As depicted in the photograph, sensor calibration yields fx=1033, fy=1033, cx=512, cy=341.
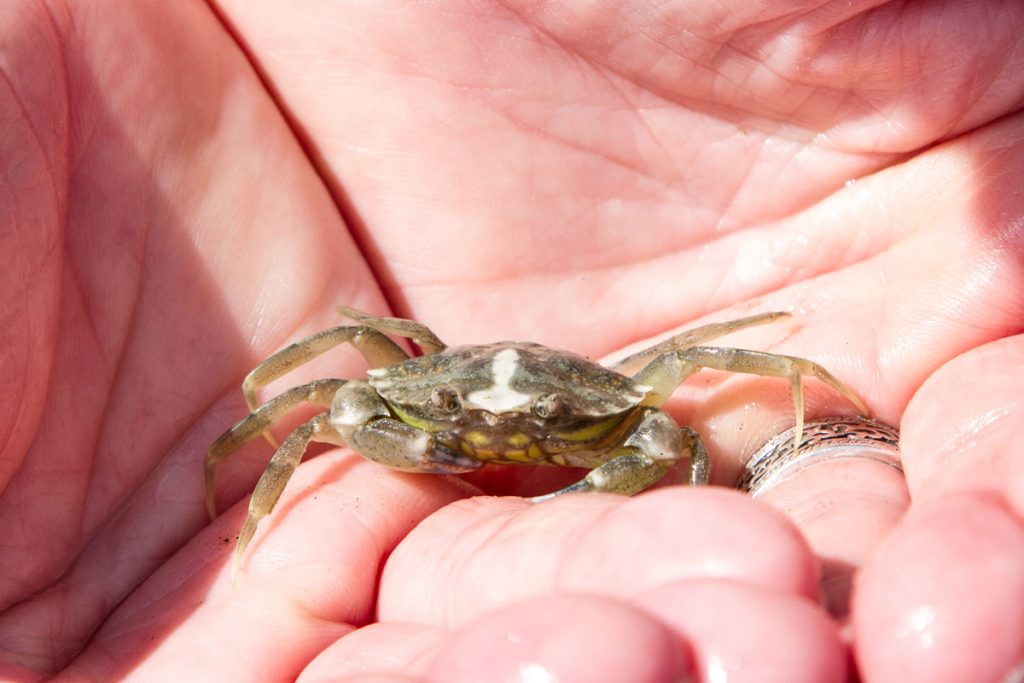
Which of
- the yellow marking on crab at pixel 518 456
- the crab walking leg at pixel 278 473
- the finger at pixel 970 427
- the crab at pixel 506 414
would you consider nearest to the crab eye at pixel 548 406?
the crab at pixel 506 414

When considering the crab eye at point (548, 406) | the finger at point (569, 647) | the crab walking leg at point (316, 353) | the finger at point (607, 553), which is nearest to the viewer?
the finger at point (569, 647)

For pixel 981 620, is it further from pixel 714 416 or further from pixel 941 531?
pixel 714 416

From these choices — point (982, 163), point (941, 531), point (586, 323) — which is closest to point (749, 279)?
point (586, 323)

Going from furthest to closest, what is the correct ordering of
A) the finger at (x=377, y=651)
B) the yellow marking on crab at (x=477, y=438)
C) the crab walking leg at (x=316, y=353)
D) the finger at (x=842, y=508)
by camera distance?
the crab walking leg at (x=316, y=353) < the yellow marking on crab at (x=477, y=438) < the finger at (x=377, y=651) < the finger at (x=842, y=508)

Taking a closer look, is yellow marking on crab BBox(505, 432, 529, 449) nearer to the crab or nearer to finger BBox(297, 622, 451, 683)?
the crab

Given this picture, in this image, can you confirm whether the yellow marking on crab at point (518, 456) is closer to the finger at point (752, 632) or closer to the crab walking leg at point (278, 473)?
the crab walking leg at point (278, 473)

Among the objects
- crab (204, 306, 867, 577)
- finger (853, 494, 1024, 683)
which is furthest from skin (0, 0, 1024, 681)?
crab (204, 306, 867, 577)

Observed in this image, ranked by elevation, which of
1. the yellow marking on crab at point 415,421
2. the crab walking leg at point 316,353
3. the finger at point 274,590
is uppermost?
the crab walking leg at point 316,353

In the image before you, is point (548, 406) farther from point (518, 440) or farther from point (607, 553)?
point (607, 553)
